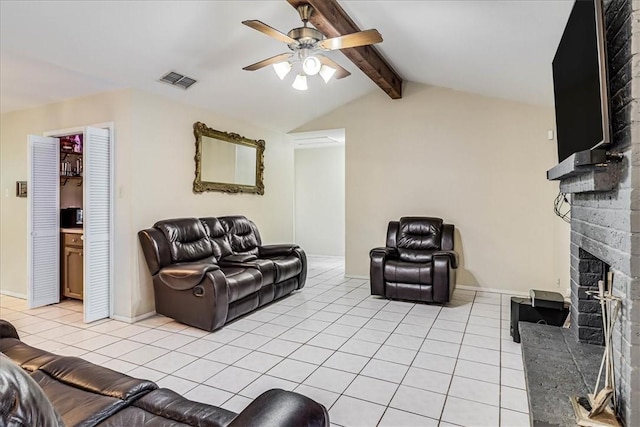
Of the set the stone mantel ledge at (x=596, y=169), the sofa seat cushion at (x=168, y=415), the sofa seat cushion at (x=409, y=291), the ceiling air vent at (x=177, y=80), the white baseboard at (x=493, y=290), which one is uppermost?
the ceiling air vent at (x=177, y=80)

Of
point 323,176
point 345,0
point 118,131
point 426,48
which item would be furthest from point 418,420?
point 323,176

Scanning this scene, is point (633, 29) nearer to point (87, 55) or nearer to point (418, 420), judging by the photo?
point (418, 420)

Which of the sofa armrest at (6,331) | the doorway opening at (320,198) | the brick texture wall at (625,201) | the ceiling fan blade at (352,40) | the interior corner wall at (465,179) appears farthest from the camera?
the doorway opening at (320,198)

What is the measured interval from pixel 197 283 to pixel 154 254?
632 mm

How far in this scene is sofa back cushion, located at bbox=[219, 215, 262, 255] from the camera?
473 centimetres

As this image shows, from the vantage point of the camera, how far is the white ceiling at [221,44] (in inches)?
104

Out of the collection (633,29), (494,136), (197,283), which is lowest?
(197,283)

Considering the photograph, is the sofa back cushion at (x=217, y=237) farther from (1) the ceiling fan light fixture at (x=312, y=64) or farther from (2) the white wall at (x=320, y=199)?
(2) the white wall at (x=320, y=199)

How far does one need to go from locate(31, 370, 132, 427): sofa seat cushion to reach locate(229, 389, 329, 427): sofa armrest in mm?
497

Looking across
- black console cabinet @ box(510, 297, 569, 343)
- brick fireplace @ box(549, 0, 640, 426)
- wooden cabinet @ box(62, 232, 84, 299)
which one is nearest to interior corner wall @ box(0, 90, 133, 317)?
wooden cabinet @ box(62, 232, 84, 299)

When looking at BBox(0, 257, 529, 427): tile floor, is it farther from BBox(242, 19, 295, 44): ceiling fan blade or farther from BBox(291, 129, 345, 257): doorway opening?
BBox(291, 129, 345, 257): doorway opening

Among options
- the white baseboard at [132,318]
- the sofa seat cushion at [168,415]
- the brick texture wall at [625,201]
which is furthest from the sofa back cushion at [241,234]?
the brick texture wall at [625,201]

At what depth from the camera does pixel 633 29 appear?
4.37 feet

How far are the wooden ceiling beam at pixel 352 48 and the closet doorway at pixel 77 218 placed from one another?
2.44 m
